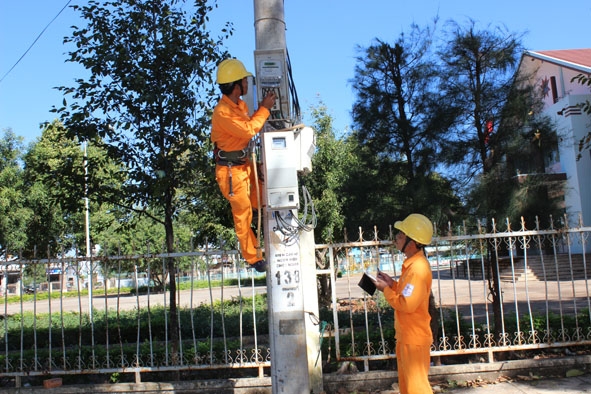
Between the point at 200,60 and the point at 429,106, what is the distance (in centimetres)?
318

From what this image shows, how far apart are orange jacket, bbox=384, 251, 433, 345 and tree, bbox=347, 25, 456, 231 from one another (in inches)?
129

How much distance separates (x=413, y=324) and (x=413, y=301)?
22cm

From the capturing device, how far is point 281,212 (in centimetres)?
387

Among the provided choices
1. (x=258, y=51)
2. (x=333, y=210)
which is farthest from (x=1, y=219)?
(x=258, y=51)

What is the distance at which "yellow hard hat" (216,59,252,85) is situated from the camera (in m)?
3.92

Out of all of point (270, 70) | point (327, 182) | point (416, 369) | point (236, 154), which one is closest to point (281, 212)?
point (236, 154)

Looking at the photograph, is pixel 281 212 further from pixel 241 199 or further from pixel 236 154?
pixel 236 154

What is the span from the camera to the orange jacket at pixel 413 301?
3840 mm

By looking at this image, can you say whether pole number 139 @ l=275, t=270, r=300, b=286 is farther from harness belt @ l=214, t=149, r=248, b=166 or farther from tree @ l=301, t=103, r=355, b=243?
tree @ l=301, t=103, r=355, b=243

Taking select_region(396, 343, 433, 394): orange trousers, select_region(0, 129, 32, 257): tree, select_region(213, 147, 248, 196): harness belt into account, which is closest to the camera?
select_region(396, 343, 433, 394): orange trousers

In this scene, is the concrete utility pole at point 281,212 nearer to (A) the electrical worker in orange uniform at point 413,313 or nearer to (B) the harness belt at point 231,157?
(B) the harness belt at point 231,157

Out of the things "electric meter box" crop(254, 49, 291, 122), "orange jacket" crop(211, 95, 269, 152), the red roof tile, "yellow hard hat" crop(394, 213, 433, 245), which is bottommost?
"yellow hard hat" crop(394, 213, 433, 245)

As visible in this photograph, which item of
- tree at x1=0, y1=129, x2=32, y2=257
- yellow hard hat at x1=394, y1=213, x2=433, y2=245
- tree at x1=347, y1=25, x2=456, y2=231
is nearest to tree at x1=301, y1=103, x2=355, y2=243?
tree at x1=347, y1=25, x2=456, y2=231

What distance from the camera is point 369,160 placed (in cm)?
777
